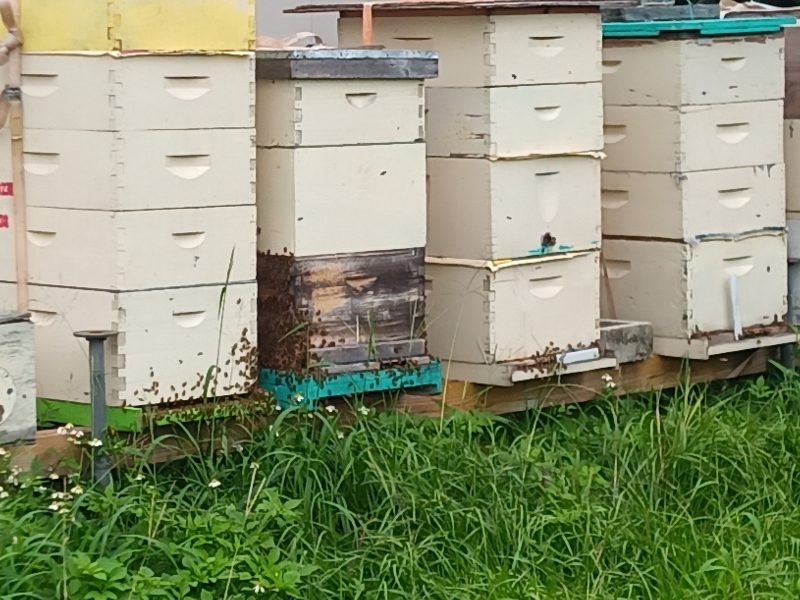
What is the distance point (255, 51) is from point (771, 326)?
2.42m

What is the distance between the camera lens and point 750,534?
4395mm

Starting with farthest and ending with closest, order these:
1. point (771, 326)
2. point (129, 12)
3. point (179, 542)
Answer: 1. point (771, 326)
2. point (129, 12)
3. point (179, 542)

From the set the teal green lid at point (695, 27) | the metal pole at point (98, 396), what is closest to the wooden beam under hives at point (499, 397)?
the metal pole at point (98, 396)

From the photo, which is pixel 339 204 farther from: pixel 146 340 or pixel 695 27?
pixel 695 27

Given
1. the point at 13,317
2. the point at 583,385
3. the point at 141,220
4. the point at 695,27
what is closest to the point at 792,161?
the point at 695,27

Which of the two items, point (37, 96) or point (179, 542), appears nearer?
point (179, 542)

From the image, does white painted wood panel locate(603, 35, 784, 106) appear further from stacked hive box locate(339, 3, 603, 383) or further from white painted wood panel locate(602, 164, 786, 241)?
stacked hive box locate(339, 3, 603, 383)

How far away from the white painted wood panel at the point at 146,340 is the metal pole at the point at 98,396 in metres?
0.07

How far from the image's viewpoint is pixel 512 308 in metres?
4.94

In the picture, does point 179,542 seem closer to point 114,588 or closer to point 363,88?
point 114,588

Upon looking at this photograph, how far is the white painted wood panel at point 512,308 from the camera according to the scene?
4.91 m

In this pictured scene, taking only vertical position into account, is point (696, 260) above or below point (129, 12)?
below

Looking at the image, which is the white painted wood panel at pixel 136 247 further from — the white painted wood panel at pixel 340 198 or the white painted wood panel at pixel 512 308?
→ the white painted wood panel at pixel 512 308

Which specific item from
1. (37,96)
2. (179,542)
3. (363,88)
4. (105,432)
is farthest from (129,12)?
(179,542)
